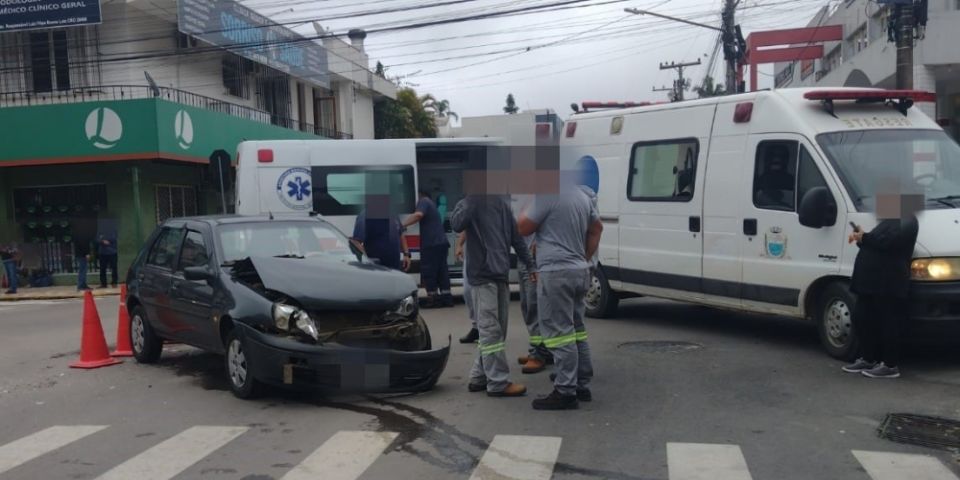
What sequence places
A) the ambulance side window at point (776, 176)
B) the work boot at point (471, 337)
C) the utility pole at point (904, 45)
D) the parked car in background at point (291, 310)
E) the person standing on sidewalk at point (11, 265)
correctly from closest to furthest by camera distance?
the parked car in background at point (291, 310) → the ambulance side window at point (776, 176) → the work boot at point (471, 337) → the utility pole at point (904, 45) → the person standing on sidewalk at point (11, 265)

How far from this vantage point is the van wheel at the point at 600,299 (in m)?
11.0

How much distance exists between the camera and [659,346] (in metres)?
9.08

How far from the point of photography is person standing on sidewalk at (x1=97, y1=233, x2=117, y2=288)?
2016cm

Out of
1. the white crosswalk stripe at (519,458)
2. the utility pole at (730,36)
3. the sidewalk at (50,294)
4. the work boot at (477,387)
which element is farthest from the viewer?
the utility pole at (730,36)

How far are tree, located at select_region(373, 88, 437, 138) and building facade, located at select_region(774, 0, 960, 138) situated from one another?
2016cm

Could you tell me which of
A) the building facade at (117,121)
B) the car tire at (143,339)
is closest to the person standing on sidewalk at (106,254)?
the building facade at (117,121)

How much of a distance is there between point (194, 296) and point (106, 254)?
14.0 metres

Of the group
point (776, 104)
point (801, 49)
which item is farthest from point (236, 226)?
point (801, 49)

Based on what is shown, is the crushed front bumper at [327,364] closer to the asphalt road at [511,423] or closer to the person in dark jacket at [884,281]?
the asphalt road at [511,423]

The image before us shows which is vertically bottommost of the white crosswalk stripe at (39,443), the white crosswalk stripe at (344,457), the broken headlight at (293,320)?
the white crosswalk stripe at (39,443)

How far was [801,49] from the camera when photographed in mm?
36406

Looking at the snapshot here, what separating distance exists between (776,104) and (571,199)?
3114 mm

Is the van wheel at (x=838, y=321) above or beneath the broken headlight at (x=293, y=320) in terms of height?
beneath

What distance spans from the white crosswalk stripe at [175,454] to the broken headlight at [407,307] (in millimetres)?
1537
